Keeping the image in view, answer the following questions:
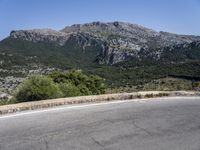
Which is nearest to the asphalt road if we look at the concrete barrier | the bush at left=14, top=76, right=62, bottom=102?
the concrete barrier

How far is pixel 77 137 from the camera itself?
6.92 meters

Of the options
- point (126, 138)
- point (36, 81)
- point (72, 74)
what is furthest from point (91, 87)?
point (126, 138)

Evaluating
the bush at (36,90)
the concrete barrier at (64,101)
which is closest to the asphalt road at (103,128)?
the concrete barrier at (64,101)

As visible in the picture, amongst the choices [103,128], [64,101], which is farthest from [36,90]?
[103,128]

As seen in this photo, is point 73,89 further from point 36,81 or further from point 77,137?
point 77,137

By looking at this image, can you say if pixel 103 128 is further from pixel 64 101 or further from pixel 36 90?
pixel 36 90

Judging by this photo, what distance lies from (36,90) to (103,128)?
547 centimetres

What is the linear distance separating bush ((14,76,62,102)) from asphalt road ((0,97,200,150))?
8.31 ft

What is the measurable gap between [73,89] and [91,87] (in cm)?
816

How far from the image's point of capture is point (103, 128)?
305 inches

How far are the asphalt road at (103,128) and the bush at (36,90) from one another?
2.53 m

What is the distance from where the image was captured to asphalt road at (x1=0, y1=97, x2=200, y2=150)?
6488 millimetres

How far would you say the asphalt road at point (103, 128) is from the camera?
6.49m

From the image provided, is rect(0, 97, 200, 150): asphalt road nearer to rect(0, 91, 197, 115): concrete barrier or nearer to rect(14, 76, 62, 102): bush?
rect(0, 91, 197, 115): concrete barrier
